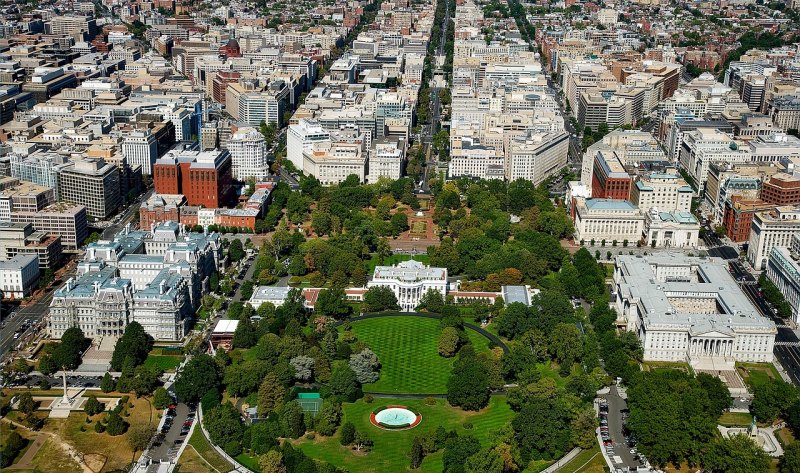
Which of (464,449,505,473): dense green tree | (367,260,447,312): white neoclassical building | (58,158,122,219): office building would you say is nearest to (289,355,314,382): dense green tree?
(367,260,447,312): white neoclassical building

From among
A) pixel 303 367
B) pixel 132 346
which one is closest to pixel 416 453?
pixel 303 367

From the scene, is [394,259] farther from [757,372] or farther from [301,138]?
[757,372]

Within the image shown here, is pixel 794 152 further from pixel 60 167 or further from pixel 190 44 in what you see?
pixel 190 44

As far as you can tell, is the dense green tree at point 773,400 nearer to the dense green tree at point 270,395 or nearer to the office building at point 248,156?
the dense green tree at point 270,395

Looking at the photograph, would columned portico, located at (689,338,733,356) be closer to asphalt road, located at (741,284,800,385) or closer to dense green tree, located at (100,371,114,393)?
asphalt road, located at (741,284,800,385)

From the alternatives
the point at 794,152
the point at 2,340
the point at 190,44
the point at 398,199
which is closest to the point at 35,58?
the point at 190,44

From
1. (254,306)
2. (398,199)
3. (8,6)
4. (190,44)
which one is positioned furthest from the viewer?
(8,6)
